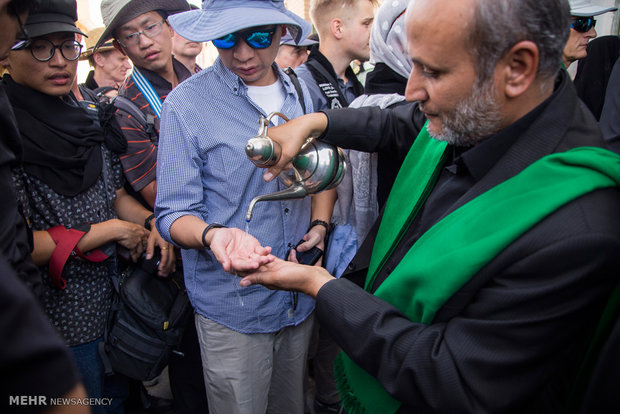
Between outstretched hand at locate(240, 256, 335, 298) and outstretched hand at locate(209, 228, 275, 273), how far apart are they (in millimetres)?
37

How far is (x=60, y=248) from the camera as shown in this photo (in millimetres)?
2117

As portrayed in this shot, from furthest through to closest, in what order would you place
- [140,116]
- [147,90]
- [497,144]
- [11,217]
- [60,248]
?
[147,90] → [140,116] → [60,248] → [11,217] → [497,144]

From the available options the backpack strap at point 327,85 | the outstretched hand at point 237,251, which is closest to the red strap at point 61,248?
the outstretched hand at point 237,251

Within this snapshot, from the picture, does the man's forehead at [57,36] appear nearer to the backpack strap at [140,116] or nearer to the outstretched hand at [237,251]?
the backpack strap at [140,116]

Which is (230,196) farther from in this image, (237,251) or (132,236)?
(132,236)

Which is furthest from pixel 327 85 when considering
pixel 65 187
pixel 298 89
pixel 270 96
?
pixel 65 187

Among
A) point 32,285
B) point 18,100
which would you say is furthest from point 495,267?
point 18,100

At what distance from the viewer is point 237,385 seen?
209 cm

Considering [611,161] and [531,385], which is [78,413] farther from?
[611,161]

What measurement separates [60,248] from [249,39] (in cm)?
137

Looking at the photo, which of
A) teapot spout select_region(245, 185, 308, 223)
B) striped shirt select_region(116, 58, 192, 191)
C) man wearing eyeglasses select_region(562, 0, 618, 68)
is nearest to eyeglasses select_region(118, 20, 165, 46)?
striped shirt select_region(116, 58, 192, 191)

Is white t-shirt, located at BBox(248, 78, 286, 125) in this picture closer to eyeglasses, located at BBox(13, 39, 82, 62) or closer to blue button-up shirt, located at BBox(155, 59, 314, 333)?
blue button-up shirt, located at BBox(155, 59, 314, 333)

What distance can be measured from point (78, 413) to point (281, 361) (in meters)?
1.74

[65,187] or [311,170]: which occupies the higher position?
[311,170]
